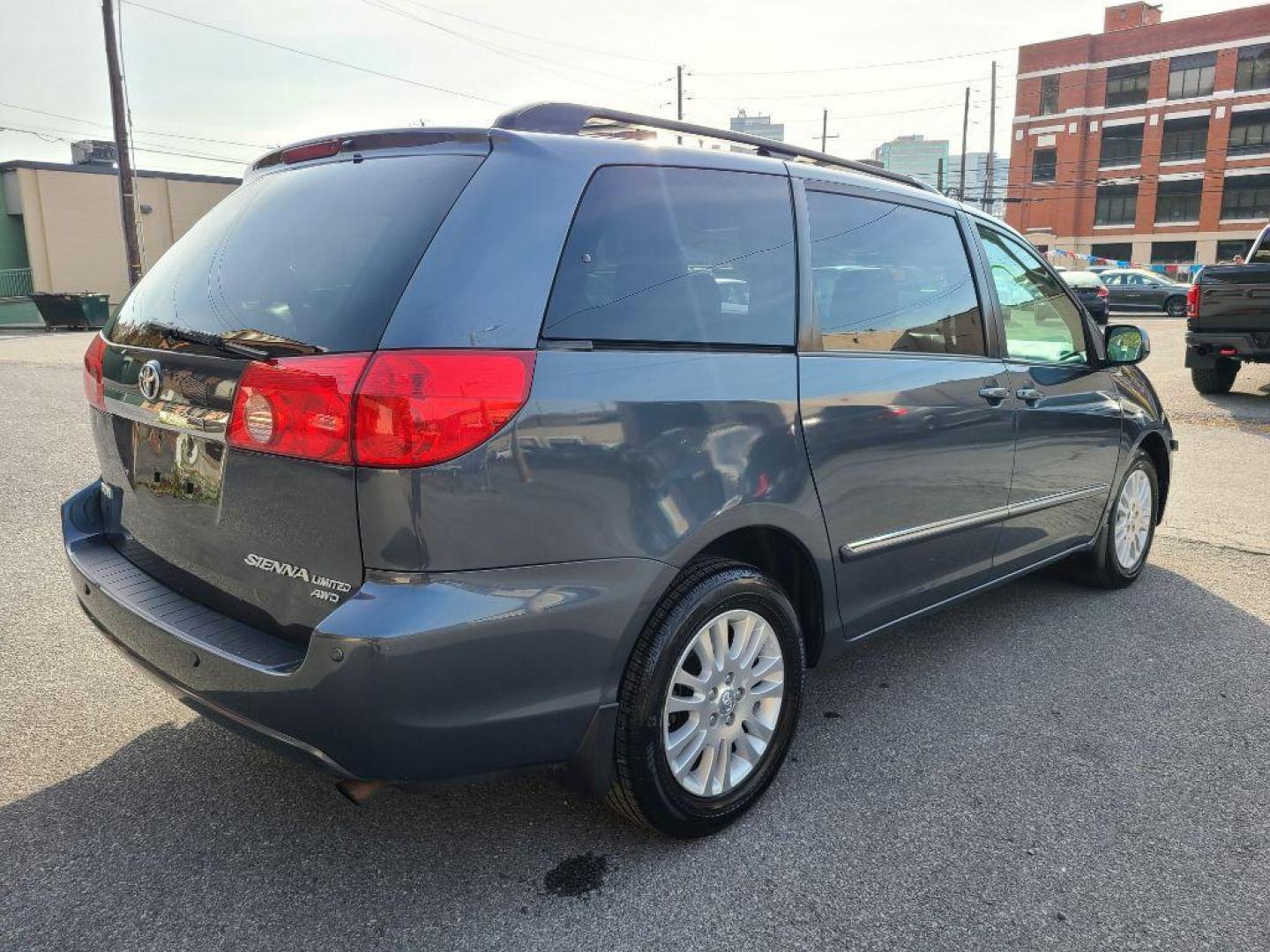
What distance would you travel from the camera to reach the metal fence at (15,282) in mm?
34625

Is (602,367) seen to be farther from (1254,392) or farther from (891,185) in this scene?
(1254,392)

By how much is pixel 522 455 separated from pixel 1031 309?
9.19 feet

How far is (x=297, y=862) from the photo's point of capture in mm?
2430

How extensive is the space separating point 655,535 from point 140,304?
65.4 inches

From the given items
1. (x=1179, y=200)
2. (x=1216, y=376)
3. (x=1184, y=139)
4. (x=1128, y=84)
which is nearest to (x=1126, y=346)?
(x=1216, y=376)

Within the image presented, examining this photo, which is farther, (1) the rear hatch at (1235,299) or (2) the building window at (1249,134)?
(2) the building window at (1249,134)

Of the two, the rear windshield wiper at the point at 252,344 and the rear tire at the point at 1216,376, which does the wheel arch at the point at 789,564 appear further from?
the rear tire at the point at 1216,376

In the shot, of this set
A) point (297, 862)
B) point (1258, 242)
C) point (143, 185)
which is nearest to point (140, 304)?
point (297, 862)

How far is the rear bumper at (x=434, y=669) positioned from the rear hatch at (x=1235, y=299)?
10957 millimetres

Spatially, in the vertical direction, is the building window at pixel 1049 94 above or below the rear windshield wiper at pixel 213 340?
above

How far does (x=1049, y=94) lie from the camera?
5972cm

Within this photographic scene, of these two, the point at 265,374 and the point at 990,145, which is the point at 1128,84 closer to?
the point at 990,145

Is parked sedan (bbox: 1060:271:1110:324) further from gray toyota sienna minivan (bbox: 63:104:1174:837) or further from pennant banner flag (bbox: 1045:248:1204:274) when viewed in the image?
pennant banner flag (bbox: 1045:248:1204:274)

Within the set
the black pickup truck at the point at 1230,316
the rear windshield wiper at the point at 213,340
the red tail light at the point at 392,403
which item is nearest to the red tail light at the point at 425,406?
the red tail light at the point at 392,403
